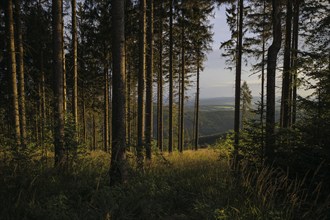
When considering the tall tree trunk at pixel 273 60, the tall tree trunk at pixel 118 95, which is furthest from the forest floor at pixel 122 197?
the tall tree trunk at pixel 273 60

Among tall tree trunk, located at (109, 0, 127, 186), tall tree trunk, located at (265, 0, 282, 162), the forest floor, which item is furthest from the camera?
tall tree trunk, located at (265, 0, 282, 162)

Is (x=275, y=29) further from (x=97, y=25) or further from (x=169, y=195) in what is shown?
(x=97, y=25)

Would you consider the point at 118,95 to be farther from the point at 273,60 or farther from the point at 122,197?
the point at 273,60

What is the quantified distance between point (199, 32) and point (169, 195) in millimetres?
15730

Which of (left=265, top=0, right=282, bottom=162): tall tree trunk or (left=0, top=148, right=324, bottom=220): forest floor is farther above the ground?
(left=265, top=0, right=282, bottom=162): tall tree trunk

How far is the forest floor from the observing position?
402 cm

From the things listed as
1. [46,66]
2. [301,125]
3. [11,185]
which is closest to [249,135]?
[301,125]

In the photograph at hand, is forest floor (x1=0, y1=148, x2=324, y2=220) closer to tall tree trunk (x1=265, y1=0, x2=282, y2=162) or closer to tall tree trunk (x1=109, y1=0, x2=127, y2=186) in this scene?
tall tree trunk (x1=109, y1=0, x2=127, y2=186)

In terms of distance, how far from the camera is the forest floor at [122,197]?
4.02 m

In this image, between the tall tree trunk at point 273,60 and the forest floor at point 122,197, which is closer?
the forest floor at point 122,197

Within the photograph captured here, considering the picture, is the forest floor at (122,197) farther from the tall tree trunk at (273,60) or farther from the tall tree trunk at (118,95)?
the tall tree trunk at (273,60)

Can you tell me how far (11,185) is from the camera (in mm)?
4785

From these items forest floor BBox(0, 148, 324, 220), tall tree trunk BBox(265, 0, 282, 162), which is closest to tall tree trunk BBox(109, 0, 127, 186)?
forest floor BBox(0, 148, 324, 220)

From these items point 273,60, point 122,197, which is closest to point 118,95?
point 122,197
